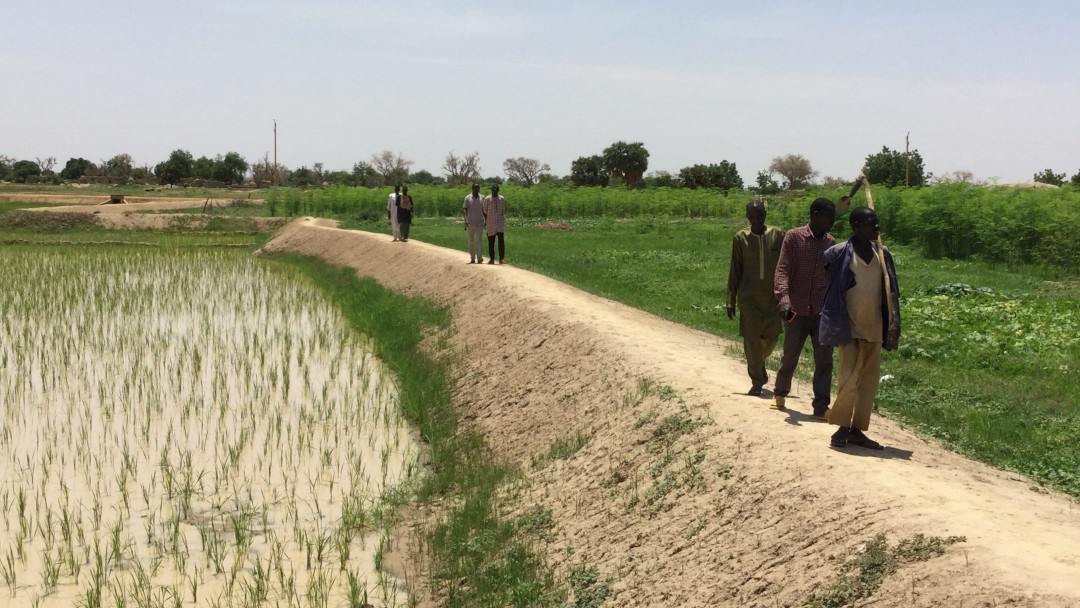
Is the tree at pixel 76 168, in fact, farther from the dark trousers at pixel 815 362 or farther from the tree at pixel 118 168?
the dark trousers at pixel 815 362

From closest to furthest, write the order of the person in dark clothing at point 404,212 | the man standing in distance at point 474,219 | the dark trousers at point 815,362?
the dark trousers at point 815,362
the man standing in distance at point 474,219
the person in dark clothing at point 404,212

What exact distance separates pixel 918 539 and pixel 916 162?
6031 centimetres

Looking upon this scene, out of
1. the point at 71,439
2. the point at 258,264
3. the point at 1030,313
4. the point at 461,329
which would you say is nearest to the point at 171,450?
the point at 71,439

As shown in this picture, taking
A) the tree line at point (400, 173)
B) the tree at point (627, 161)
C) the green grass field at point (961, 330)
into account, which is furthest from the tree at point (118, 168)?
the green grass field at point (961, 330)

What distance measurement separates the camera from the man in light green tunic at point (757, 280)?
7980mm

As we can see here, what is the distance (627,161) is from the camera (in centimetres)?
8219

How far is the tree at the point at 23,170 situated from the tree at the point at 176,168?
10.6 metres

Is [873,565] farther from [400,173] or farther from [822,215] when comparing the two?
[400,173]

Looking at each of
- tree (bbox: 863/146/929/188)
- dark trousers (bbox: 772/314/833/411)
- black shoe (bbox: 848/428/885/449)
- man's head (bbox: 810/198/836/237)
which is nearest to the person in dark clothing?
dark trousers (bbox: 772/314/833/411)

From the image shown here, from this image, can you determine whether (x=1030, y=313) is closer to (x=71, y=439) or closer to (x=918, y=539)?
(x=918, y=539)

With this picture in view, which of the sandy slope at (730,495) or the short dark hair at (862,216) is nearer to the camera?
the sandy slope at (730,495)

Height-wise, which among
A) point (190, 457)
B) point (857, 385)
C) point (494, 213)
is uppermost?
point (494, 213)

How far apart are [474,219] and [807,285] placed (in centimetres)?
1206

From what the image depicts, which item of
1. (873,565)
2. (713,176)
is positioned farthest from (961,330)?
(713,176)
